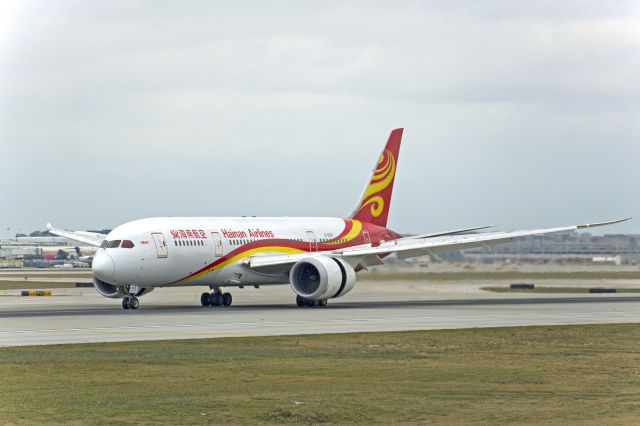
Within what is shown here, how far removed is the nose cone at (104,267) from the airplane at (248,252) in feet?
0.14

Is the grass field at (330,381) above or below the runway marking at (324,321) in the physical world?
below

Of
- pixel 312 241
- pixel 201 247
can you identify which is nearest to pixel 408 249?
pixel 312 241

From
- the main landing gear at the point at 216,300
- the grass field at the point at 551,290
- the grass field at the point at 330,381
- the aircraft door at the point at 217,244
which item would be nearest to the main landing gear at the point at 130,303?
the aircraft door at the point at 217,244

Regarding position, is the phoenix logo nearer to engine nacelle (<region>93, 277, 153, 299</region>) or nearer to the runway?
the runway

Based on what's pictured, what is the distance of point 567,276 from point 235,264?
129ft

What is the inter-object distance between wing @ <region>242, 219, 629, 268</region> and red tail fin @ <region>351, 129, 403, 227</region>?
5148 mm

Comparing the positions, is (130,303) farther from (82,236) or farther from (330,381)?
(330,381)

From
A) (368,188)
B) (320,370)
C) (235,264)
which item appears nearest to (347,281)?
(235,264)

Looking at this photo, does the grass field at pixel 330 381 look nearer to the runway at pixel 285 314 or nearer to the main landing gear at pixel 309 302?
the runway at pixel 285 314

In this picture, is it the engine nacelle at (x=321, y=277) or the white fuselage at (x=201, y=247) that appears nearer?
the white fuselage at (x=201, y=247)

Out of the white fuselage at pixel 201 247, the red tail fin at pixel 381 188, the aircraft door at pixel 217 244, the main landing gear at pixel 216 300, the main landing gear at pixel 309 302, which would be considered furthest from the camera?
the red tail fin at pixel 381 188

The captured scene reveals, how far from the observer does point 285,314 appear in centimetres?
4753

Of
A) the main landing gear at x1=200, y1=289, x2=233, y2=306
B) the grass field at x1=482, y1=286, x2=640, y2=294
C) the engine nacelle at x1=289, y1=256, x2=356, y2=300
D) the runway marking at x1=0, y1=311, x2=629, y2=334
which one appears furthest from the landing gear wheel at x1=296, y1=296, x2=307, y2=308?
the grass field at x1=482, y1=286, x2=640, y2=294

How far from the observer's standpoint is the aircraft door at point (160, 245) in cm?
5158
